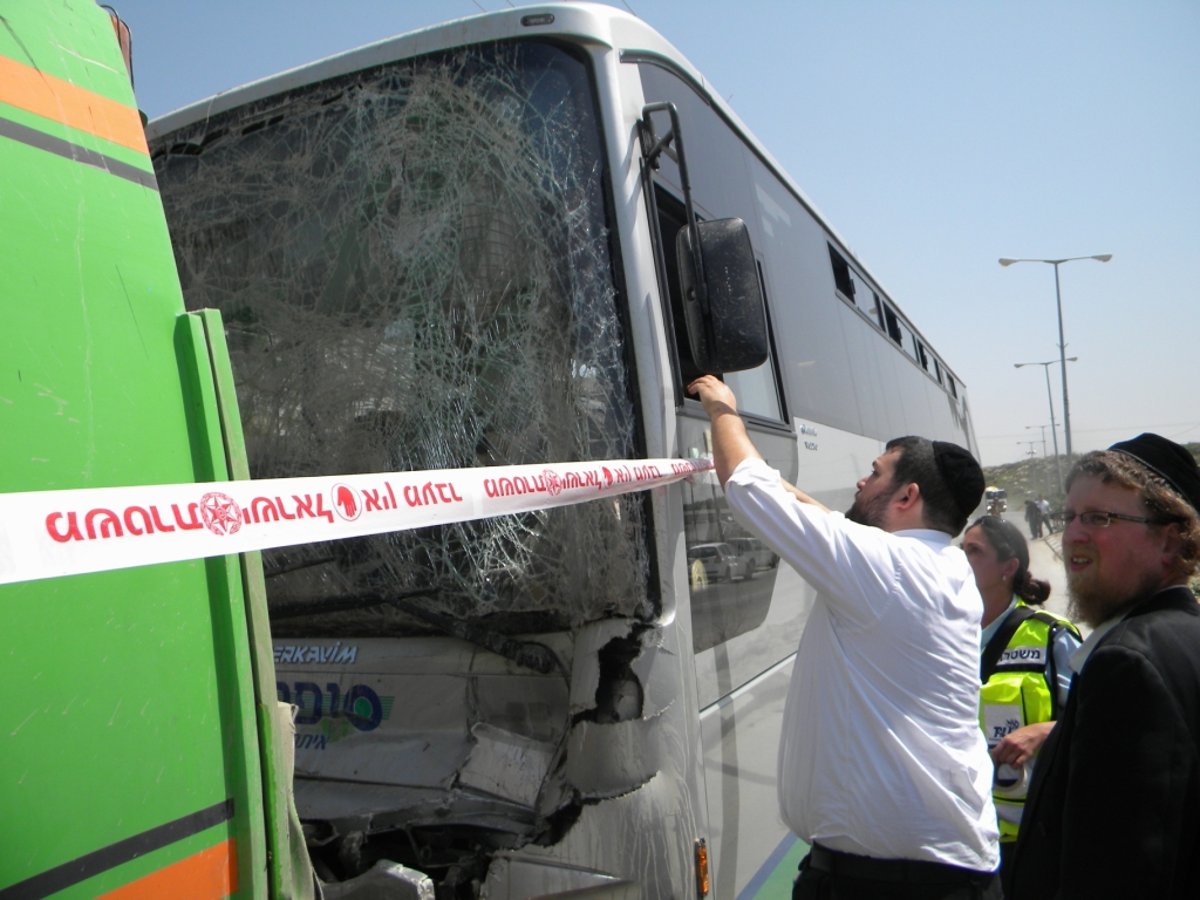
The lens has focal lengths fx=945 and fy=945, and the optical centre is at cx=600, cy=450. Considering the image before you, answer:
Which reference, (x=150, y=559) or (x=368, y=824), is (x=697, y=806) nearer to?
(x=368, y=824)

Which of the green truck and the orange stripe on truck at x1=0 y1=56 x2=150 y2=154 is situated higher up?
the orange stripe on truck at x1=0 y1=56 x2=150 y2=154

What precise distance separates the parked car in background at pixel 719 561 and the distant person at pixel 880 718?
42 cm

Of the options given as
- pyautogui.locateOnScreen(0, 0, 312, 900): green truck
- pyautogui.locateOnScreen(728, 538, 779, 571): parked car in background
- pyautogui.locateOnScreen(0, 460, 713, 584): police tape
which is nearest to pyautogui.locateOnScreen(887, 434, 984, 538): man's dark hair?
pyautogui.locateOnScreen(728, 538, 779, 571): parked car in background

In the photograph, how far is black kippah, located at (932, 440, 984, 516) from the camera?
8.73 ft

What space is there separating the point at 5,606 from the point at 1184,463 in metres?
2.41

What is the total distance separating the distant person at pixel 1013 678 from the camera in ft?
10.8

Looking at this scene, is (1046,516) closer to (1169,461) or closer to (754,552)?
(754,552)

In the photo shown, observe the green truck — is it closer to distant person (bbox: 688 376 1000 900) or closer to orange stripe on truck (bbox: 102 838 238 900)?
orange stripe on truck (bbox: 102 838 238 900)

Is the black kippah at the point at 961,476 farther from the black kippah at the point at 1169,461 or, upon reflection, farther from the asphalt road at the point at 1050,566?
the asphalt road at the point at 1050,566

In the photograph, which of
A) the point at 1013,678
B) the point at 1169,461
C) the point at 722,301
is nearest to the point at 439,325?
the point at 722,301

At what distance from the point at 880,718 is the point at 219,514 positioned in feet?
5.44

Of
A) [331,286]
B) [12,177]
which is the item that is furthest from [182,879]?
[331,286]

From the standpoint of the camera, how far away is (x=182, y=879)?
1273 millimetres

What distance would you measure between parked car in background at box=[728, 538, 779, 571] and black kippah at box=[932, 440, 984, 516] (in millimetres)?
719
